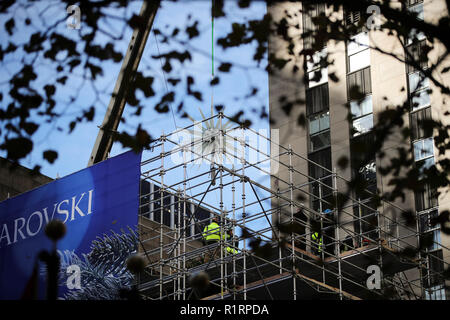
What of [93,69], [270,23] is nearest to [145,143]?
[93,69]

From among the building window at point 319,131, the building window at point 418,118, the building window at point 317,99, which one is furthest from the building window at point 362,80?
the building window at point 418,118

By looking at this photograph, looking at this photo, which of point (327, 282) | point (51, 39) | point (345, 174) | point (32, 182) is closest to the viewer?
point (51, 39)

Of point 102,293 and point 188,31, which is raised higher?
point 188,31

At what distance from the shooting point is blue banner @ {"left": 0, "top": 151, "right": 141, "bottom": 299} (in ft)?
61.4

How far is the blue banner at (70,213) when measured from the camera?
18.7 metres

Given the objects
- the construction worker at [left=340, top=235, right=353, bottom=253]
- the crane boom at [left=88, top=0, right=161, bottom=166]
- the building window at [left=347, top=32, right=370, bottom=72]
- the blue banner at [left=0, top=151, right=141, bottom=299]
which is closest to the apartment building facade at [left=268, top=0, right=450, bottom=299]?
the building window at [left=347, top=32, right=370, bottom=72]

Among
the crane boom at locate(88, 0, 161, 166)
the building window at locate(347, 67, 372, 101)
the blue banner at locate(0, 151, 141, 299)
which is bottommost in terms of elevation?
the blue banner at locate(0, 151, 141, 299)

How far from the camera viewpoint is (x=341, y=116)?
34.2 metres

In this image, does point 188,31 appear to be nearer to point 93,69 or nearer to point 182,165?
point 93,69

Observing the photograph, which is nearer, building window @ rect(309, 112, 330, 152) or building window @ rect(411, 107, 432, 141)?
building window @ rect(411, 107, 432, 141)

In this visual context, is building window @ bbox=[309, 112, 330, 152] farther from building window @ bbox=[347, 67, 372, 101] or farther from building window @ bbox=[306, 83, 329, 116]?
building window @ bbox=[347, 67, 372, 101]

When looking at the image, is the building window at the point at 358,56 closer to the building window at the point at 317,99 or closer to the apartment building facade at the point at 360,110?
the apartment building facade at the point at 360,110

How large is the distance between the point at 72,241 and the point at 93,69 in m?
8.98
